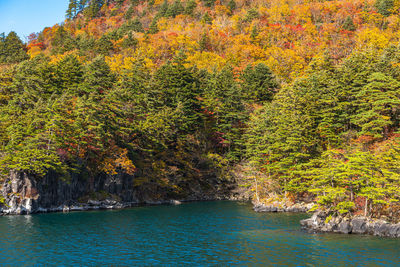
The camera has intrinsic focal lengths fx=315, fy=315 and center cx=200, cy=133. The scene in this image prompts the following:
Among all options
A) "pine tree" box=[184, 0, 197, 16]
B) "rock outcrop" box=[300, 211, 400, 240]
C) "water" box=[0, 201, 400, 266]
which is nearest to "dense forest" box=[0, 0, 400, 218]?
"rock outcrop" box=[300, 211, 400, 240]

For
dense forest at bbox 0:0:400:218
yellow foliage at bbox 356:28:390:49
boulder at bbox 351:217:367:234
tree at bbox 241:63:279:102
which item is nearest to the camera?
boulder at bbox 351:217:367:234

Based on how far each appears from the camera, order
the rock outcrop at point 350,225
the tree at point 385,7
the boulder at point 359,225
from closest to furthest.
→ the rock outcrop at point 350,225 < the boulder at point 359,225 < the tree at point 385,7

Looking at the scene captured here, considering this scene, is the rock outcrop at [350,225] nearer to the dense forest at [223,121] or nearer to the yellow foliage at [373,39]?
the dense forest at [223,121]

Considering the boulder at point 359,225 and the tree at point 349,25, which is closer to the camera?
the boulder at point 359,225

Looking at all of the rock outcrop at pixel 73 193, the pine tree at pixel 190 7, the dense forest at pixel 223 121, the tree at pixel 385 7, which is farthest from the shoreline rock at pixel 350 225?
the pine tree at pixel 190 7

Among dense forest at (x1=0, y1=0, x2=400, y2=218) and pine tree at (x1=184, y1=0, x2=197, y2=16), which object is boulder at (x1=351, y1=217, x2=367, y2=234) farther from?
pine tree at (x1=184, y1=0, x2=197, y2=16)

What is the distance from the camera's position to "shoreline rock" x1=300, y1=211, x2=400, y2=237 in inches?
1273

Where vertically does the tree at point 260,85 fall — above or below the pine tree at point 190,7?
below

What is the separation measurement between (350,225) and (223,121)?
46.4 metres

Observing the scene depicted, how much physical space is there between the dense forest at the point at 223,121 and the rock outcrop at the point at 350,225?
152cm

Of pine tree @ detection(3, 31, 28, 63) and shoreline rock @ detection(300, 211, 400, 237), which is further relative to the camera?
pine tree @ detection(3, 31, 28, 63)

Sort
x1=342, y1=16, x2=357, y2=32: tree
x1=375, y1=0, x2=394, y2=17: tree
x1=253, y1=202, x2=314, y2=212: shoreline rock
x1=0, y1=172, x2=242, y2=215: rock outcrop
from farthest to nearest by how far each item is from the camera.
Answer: x1=375, y1=0, x2=394, y2=17: tree
x1=342, y1=16, x2=357, y2=32: tree
x1=253, y1=202, x2=314, y2=212: shoreline rock
x1=0, y1=172, x2=242, y2=215: rock outcrop

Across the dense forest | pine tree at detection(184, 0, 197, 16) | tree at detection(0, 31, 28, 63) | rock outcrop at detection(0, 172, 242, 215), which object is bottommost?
rock outcrop at detection(0, 172, 242, 215)

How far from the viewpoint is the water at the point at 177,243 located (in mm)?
24812
